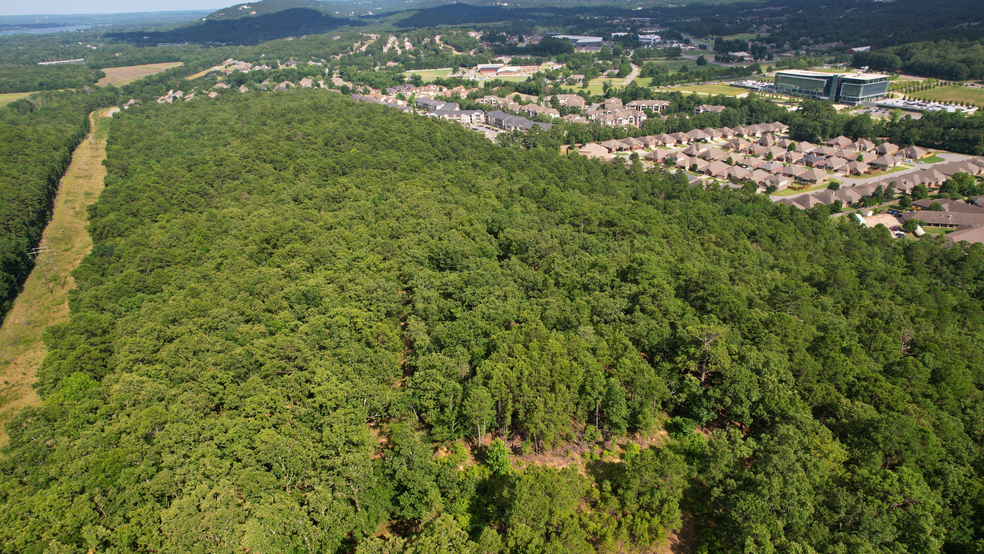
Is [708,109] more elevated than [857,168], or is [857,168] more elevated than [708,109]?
[708,109]

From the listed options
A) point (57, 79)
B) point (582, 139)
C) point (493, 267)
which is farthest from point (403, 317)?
point (57, 79)

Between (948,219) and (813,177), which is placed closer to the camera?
(948,219)

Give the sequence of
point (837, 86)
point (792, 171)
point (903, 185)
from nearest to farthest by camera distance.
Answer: point (903, 185) → point (792, 171) → point (837, 86)

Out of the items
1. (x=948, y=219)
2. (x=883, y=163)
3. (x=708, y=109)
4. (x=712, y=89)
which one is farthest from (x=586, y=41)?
(x=948, y=219)

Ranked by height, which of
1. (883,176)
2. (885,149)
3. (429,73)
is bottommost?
(883,176)

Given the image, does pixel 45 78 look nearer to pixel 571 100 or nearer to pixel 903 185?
pixel 571 100

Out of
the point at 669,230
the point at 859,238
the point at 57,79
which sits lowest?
the point at 859,238

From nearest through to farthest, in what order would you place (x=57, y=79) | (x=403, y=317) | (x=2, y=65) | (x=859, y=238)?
(x=403, y=317)
(x=859, y=238)
(x=57, y=79)
(x=2, y=65)

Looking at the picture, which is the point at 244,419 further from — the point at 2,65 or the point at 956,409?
the point at 2,65
